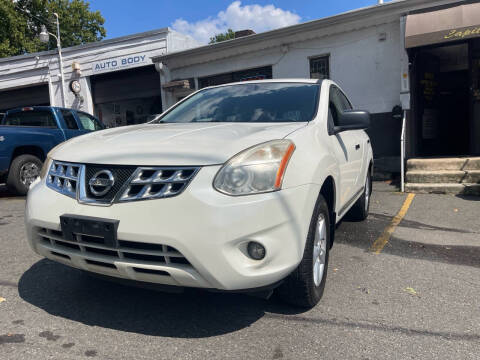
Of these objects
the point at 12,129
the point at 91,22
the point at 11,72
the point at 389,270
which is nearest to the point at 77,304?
the point at 389,270

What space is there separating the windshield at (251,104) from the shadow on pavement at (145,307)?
142cm

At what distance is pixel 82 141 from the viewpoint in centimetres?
271

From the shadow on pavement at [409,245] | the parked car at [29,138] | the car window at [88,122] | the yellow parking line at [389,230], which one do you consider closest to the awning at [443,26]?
the yellow parking line at [389,230]

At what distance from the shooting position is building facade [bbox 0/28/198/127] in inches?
564

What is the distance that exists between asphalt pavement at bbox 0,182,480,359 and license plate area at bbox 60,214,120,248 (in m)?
0.60

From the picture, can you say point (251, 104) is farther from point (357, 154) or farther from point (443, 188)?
point (443, 188)

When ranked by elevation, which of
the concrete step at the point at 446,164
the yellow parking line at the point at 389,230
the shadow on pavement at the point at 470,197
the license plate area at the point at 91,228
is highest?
the license plate area at the point at 91,228

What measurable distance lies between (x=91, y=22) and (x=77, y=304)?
37.1 m

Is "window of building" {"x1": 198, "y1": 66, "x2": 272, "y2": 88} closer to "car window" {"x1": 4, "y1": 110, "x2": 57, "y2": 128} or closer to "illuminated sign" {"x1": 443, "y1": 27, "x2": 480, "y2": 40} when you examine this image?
"illuminated sign" {"x1": 443, "y1": 27, "x2": 480, "y2": 40}

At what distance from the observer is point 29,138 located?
7.41 m

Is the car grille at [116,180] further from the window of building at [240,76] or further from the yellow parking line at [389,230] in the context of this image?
the window of building at [240,76]

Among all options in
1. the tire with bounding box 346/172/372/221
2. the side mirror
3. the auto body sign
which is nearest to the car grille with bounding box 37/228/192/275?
the side mirror

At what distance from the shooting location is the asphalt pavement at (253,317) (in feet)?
7.14

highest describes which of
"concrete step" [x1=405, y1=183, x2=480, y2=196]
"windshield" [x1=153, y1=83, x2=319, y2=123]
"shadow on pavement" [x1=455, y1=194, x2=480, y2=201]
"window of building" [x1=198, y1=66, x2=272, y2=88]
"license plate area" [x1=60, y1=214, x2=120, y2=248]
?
"window of building" [x1=198, y1=66, x2=272, y2=88]
